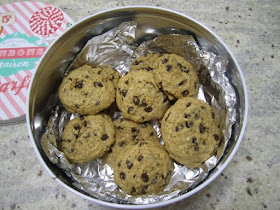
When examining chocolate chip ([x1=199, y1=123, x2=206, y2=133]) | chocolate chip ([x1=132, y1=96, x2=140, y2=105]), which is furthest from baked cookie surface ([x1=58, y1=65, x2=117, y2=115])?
chocolate chip ([x1=199, y1=123, x2=206, y2=133])

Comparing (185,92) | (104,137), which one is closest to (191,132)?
(185,92)

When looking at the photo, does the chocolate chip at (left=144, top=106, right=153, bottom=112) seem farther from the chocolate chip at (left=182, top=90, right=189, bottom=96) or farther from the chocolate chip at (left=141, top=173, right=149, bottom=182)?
the chocolate chip at (left=141, top=173, right=149, bottom=182)

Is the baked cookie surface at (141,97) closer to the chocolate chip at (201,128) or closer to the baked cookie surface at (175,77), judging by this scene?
the baked cookie surface at (175,77)

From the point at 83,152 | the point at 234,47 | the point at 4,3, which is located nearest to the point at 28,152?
the point at 83,152

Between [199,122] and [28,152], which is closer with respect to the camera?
[199,122]

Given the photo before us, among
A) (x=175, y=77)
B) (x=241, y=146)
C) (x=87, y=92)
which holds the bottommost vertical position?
(x=241, y=146)

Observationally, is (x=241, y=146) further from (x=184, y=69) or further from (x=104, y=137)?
(x=104, y=137)

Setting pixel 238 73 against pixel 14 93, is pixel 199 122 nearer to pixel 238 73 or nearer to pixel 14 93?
pixel 238 73
